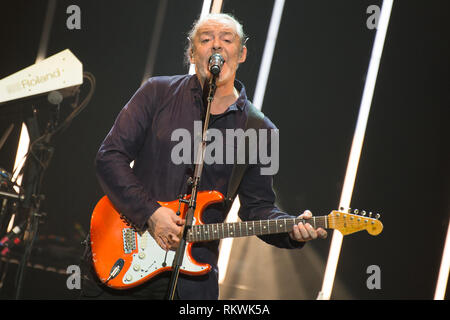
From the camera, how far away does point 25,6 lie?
3.67 metres

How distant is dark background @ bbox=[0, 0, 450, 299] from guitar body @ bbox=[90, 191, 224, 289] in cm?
158

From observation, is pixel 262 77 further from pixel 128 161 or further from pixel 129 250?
pixel 129 250

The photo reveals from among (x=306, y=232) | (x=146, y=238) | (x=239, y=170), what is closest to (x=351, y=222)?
(x=306, y=232)

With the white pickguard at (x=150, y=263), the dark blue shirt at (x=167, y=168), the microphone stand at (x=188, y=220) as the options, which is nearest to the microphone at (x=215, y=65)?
Result: the microphone stand at (x=188, y=220)

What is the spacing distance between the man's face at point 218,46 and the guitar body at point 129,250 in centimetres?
72

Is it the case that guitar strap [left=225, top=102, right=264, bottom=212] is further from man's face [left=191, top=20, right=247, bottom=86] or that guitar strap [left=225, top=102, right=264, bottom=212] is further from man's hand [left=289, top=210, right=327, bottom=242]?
man's hand [left=289, top=210, right=327, bottom=242]

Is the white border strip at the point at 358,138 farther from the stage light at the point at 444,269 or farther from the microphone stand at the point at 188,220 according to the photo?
the microphone stand at the point at 188,220

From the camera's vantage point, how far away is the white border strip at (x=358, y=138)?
387 cm

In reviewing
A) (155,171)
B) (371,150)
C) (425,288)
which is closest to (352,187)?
(371,150)

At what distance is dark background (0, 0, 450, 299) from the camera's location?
3709 mm

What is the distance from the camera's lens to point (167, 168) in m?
2.32

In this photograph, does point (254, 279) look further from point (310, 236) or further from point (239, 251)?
point (310, 236)

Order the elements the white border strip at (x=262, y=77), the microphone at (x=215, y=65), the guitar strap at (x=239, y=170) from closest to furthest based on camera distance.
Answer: the microphone at (x=215, y=65) < the guitar strap at (x=239, y=170) < the white border strip at (x=262, y=77)

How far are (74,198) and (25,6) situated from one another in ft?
5.30
